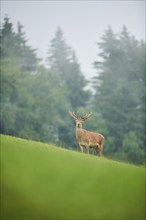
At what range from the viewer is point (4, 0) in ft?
180

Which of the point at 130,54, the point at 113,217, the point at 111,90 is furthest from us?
the point at 130,54

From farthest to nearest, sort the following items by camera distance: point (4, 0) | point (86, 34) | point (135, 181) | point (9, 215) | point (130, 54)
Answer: point (86, 34)
point (4, 0)
point (130, 54)
point (135, 181)
point (9, 215)

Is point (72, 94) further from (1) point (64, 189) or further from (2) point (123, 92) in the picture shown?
(1) point (64, 189)

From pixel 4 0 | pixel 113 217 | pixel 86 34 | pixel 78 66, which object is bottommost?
pixel 113 217

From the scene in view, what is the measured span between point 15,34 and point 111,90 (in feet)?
45.1

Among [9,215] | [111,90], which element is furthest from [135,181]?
[111,90]

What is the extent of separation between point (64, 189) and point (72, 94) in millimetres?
42640

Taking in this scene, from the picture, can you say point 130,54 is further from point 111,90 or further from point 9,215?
point 9,215

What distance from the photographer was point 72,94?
49094 millimetres

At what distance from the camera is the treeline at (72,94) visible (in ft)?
135

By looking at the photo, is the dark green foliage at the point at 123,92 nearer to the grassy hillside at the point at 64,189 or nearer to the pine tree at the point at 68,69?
the pine tree at the point at 68,69

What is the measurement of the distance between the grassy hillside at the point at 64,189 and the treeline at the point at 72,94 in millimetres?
28939

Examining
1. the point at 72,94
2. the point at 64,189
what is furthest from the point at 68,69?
the point at 64,189

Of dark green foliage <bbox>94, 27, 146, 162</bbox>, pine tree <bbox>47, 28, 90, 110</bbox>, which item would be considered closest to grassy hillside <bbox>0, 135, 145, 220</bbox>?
dark green foliage <bbox>94, 27, 146, 162</bbox>
